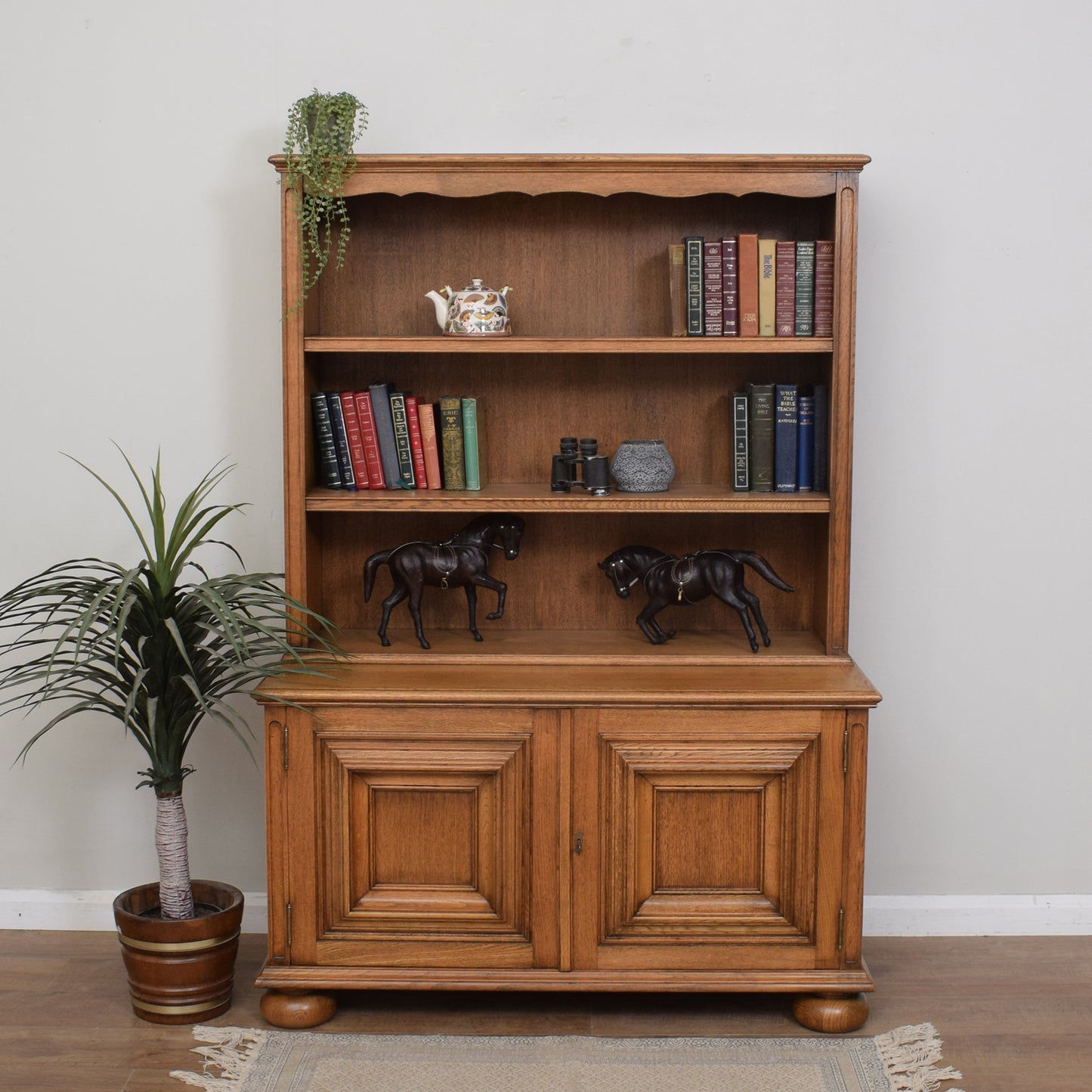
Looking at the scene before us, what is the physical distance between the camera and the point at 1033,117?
2.88 meters

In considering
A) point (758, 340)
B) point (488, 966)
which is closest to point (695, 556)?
point (758, 340)

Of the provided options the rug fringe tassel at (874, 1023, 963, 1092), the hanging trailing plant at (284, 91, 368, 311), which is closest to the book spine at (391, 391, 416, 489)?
the hanging trailing plant at (284, 91, 368, 311)

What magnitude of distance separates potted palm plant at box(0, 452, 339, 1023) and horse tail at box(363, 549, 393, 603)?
0.45 feet

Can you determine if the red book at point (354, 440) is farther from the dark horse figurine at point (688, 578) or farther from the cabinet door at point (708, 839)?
the cabinet door at point (708, 839)

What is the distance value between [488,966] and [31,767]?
133cm

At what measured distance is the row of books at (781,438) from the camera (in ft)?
9.09

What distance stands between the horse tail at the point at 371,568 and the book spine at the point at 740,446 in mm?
808

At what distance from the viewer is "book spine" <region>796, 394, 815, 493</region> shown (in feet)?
9.08

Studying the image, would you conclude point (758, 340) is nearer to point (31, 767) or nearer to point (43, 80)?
point (43, 80)

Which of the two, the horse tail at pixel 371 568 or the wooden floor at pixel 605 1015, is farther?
the horse tail at pixel 371 568

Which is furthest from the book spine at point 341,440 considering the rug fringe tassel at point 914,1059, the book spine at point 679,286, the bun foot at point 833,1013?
the rug fringe tassel at point 914,1059

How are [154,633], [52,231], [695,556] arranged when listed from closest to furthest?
1. [154,633]
2. [695,556]
3. [52,231]

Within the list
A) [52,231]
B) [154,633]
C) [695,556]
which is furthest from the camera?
[52,231]

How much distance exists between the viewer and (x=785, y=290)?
2.71 m
